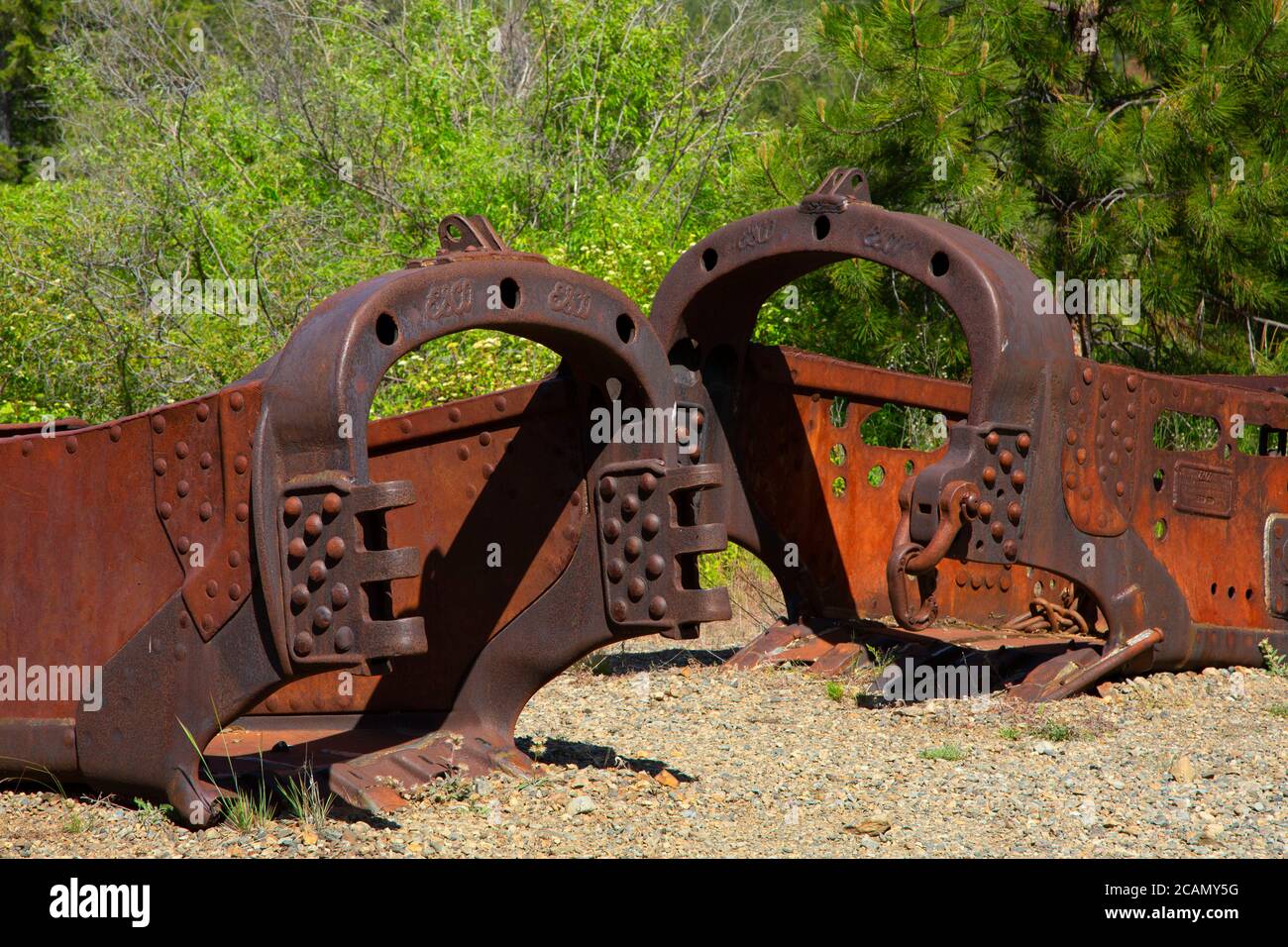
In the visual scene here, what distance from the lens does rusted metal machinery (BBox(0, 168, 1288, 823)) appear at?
4.26 metres

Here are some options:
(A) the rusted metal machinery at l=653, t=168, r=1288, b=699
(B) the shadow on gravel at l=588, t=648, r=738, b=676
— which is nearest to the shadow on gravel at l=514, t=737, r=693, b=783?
(A) the rusted metal machinery at l=653, t=168, r=1288, b=699

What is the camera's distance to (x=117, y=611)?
15.7 ft

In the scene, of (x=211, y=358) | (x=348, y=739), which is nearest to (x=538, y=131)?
(x=211, y=358)

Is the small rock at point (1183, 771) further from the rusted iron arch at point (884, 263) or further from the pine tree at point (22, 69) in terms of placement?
the pine tree at point (22, 69)

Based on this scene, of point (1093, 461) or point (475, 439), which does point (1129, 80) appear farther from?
point (475, 439)

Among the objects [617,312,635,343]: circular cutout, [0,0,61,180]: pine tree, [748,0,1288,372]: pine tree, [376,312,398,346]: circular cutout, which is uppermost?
[0,0,61,180]: pine tree

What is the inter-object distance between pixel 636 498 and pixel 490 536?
73 cm

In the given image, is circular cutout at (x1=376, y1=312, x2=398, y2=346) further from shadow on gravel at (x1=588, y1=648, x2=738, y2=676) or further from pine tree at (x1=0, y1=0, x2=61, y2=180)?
pine tree at (x1=0, y1=0, x2=61, y2=180)

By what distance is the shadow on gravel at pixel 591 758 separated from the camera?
5.39m

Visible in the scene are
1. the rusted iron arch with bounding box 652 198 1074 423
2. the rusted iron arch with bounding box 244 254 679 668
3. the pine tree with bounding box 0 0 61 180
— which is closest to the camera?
the rusted iron arch with bounding box 244 254 679 668

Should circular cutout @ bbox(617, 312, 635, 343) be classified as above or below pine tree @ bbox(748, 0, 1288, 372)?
below

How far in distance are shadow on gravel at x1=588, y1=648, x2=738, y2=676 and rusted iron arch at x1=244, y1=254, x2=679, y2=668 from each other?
10.5 feet

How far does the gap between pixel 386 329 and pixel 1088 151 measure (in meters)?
7.43

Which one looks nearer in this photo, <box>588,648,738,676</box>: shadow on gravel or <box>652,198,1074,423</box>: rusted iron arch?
<box>652,198,1074,423</box>: rusted iron arch
